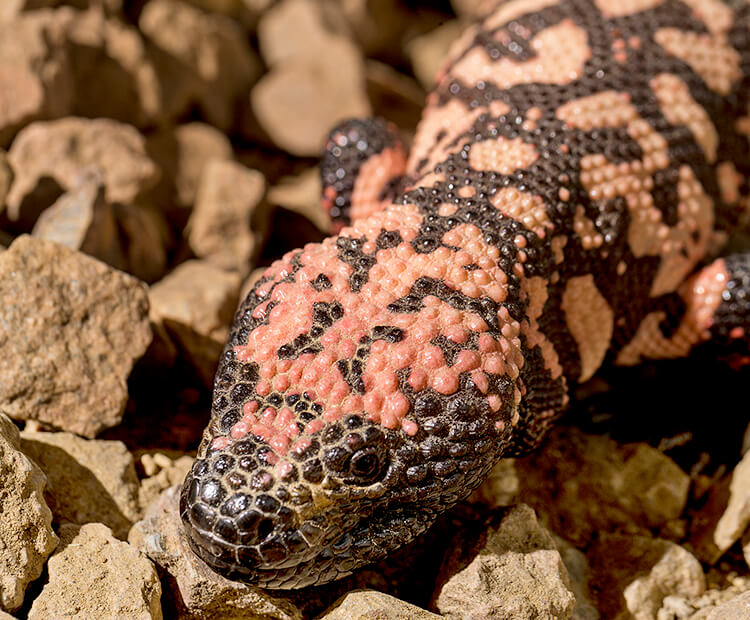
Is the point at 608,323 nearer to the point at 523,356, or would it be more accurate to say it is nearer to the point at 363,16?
the point at 523,356

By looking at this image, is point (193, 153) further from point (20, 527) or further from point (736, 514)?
point (736, 514)

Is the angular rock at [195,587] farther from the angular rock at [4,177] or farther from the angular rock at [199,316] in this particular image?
the angular rock at [4,177]

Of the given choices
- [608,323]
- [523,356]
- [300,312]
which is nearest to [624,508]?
[608,323]

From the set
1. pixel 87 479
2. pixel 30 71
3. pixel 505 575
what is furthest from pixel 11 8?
pixel 505 575

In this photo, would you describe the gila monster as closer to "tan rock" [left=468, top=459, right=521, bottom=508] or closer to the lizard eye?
the lizard eye

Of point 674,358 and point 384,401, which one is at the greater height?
point 384,401

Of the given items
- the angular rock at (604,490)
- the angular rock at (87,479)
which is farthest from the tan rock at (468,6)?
the angular rock at (87,479)
